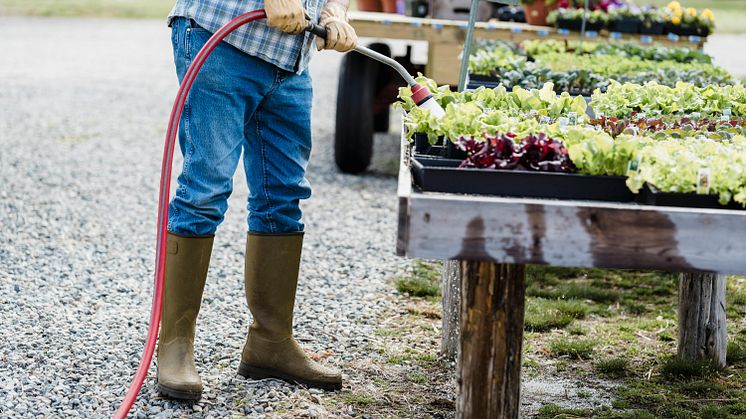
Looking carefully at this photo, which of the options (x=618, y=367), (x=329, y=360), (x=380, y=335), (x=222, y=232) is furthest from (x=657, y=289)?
(x=222, y=232)

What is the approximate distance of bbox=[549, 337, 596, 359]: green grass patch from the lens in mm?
3641

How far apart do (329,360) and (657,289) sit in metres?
1.70

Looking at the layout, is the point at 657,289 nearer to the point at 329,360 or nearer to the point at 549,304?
the point at 549,304

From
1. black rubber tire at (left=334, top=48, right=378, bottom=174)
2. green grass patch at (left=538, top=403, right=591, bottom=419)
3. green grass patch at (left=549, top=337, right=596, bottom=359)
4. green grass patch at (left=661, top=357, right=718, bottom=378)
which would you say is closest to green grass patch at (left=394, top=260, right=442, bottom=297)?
green grass patch at (left=549, top=337, right=596, bottom=359)

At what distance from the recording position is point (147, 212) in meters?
5.49

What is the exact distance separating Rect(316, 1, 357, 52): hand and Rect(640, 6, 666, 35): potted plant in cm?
366

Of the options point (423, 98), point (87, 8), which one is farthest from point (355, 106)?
point (87, 8)

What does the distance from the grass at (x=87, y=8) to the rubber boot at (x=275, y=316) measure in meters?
16.9

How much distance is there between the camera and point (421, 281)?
4.41 meters

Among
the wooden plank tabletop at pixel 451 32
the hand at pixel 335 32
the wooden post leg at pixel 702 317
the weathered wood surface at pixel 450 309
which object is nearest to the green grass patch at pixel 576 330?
the wooden post leg at pixel 702 317

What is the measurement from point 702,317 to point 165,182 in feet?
5.99

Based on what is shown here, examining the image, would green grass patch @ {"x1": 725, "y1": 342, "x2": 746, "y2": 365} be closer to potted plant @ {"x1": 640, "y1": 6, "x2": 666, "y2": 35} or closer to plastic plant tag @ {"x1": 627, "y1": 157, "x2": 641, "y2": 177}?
plastic plant tag @ {"x1": 627, "y1": 157, "x2": 641, "y2": 177}

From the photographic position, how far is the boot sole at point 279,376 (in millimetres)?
3174

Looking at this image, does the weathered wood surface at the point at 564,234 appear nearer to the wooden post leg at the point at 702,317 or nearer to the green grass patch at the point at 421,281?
the wooden post leg at the point at 702,317
